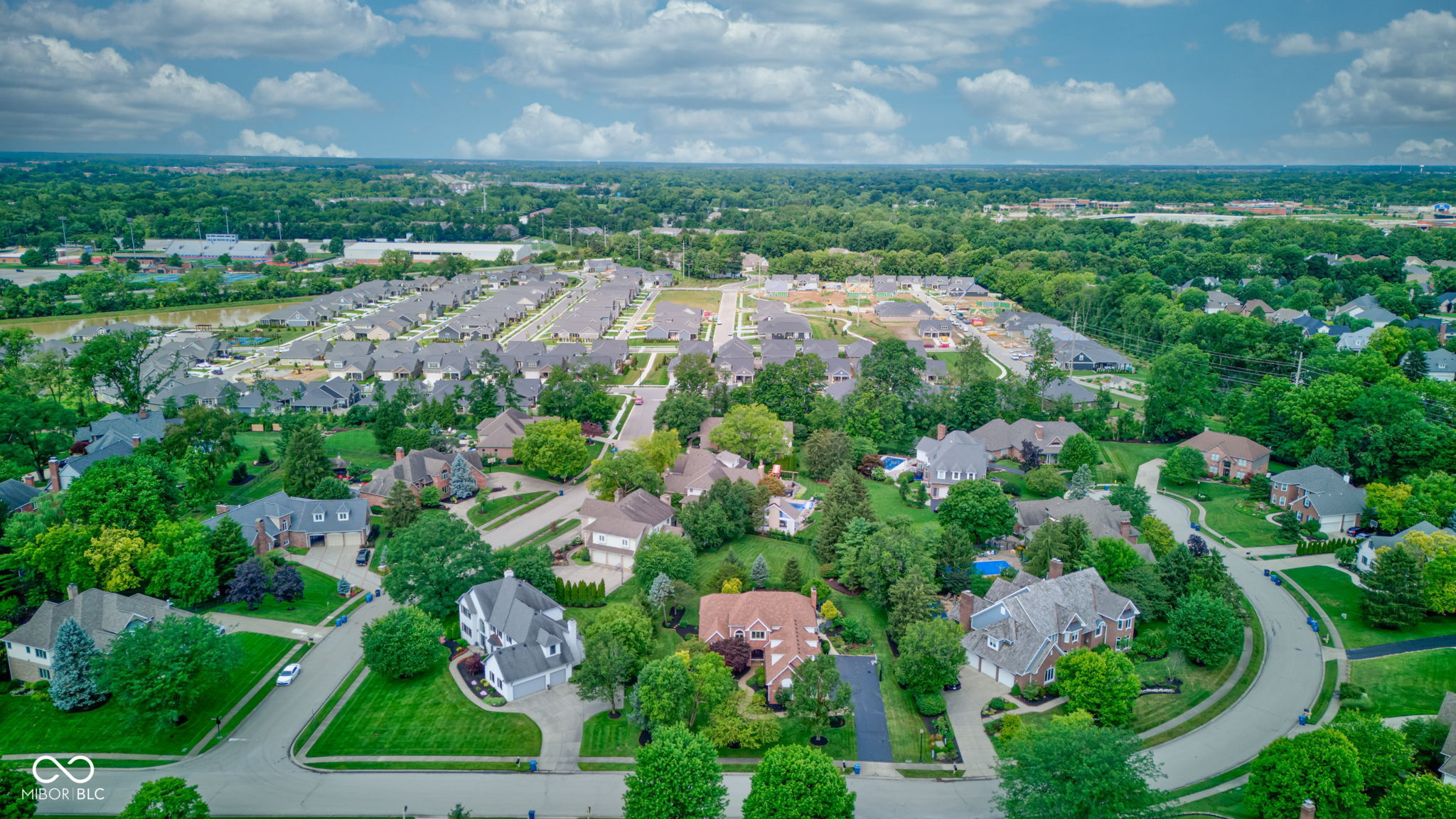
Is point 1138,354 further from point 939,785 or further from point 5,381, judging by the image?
point 5,381

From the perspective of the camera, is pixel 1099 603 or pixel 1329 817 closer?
pixel 1329 817

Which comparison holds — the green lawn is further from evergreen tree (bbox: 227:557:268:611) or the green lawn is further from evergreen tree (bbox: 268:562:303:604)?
evergreen tree (bbox: 227:557:268:611)

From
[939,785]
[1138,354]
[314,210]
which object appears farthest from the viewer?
[314,210]

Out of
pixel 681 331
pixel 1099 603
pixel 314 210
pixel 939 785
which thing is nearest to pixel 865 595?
pixel 1099 603

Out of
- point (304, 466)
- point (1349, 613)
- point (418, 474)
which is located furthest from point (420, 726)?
point (1349, 613)

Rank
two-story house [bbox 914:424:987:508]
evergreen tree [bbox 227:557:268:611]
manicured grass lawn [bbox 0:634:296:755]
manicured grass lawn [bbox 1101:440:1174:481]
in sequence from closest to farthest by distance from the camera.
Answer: manicured grass lawn [bbox 0:634:296:755] < evergreen tree [bbox 227:557:268:611] < two-story house [bbox 914:424:987:508] < manicured grass lawn [bbox 1101:440:1174:481]

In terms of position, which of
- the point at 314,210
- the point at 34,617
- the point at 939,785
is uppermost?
the point at 314,210

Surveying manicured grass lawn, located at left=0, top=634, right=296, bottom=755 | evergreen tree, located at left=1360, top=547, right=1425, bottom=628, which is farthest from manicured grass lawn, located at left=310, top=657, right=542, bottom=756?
evergreen tree, located at left=1360, top=547, right=1425, bottom=628
